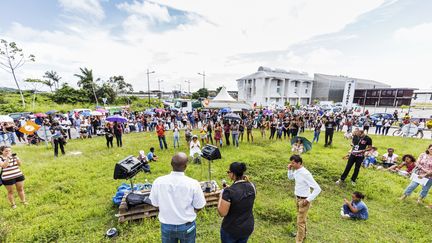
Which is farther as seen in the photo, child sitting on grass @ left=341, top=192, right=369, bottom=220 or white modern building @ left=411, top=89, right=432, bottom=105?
white modern building @ left=411, top=89, right=432, bottom=105

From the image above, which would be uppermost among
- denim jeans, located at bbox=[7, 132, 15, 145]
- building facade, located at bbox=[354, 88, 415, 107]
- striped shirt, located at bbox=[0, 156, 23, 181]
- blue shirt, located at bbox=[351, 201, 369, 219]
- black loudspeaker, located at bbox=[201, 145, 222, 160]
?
building facade, located at bbox=[354, 88, 415, 107]

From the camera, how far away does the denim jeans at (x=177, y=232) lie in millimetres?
2330

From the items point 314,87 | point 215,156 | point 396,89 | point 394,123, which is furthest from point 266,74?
point 215,156

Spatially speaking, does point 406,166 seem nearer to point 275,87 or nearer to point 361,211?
point 361,211

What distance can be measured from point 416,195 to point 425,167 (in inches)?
49.4

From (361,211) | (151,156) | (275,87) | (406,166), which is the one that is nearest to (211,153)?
(361,211)

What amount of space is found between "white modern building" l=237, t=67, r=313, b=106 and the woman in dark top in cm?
4208

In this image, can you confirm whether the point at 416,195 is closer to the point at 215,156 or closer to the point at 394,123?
the point at 215,156

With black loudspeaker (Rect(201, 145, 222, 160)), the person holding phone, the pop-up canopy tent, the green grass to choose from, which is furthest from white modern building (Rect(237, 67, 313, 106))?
the person holding phone

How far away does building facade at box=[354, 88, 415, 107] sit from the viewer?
153ft

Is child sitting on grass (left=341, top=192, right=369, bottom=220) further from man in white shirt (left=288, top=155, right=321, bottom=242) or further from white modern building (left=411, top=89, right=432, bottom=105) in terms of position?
white modern building (left=411, top=89, right=432, bottom=105)

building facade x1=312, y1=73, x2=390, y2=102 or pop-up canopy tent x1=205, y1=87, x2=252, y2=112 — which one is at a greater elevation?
building facade x1=312, y1=73, x2=390, y2=102

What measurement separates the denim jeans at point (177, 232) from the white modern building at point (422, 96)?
65106mm

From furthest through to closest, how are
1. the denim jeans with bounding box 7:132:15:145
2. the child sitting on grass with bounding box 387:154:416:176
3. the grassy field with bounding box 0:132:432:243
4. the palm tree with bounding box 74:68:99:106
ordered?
1. the palm tree with bounding box 74:68:99:106
2. the denim jeans with bounding box 7:132:15:145
3. the child sitting on grass with bounding box 387:154:416:176
4. the grassy field with bounding box 0:132:432:243
